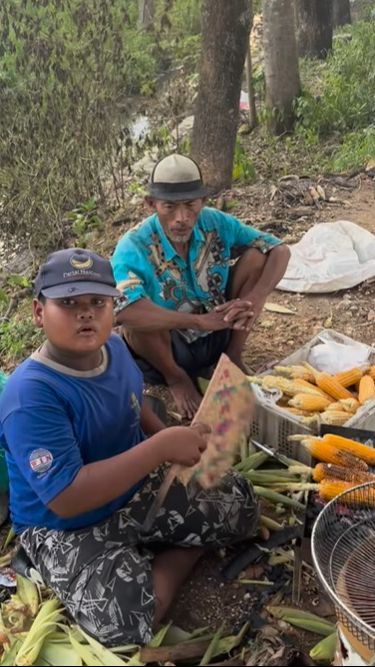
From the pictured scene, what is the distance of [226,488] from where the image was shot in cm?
276

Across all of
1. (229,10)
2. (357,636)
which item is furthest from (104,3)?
(357,636)

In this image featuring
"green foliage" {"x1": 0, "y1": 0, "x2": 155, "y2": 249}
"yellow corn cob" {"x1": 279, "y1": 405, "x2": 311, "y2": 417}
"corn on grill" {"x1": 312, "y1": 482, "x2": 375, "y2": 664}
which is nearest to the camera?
"corn on grill" {"x1": 312, "y1": 482, "x2": 375, "y2": 664}

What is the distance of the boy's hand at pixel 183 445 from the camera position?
2.27m

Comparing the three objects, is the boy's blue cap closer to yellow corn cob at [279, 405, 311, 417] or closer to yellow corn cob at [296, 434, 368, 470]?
yellow corn cob at [296, 434, 368, 470]

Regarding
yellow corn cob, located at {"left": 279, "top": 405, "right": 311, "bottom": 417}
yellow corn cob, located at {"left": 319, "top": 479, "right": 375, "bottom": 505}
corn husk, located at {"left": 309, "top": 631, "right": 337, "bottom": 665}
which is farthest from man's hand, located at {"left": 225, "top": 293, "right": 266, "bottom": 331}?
corn husk, located at {"left": 309, "top": 631, "right": 337, "bottom": 665}

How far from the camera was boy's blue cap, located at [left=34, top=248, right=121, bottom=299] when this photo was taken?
2.23m

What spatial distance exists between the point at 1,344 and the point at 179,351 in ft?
5.88

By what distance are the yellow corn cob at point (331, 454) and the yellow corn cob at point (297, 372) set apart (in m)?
0.60

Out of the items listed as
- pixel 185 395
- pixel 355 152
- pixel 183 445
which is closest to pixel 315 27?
pixel 355 152

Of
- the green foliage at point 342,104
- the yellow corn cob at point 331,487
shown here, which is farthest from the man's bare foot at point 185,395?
the green foliage at point 342,104

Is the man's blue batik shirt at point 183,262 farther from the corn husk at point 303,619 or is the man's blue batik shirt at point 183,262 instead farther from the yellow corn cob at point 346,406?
the corn husk at point 303,619

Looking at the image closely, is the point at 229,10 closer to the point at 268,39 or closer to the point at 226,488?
the point at 268,39

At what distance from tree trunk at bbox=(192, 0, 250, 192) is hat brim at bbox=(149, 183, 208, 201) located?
117 inches

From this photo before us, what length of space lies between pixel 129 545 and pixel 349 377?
158 centimetres
